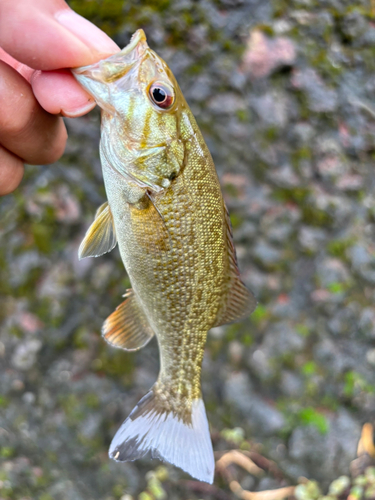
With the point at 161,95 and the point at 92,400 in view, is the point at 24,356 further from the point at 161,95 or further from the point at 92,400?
the point at 161,95

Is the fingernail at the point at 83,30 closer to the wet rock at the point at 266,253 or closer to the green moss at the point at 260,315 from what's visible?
the wet rock at the point at 266,253

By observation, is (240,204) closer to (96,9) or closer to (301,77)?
(301,77)

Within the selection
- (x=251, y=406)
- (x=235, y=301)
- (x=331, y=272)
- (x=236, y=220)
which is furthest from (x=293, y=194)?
(x=235, y=301)

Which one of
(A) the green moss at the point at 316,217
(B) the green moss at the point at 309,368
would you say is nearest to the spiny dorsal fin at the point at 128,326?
(B) the green moss at the point at 309,368

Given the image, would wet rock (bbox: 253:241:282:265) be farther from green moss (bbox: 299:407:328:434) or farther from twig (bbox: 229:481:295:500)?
twig (bbox: 229:481:295:500)

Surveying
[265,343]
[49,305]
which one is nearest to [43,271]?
[49,305]

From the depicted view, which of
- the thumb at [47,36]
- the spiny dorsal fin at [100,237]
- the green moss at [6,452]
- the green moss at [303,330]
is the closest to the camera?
the thumb at [47,36]
